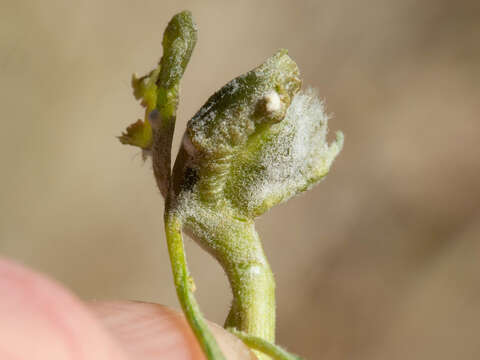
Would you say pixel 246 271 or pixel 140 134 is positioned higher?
pixel 140 134

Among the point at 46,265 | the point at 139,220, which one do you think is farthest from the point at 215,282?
the point at 46,265

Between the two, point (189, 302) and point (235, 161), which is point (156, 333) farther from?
point (235, 161)

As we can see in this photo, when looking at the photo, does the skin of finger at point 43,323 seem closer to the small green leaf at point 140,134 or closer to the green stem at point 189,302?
the green stem at point 189,302

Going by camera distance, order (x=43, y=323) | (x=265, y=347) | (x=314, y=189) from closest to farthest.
→ 1. (x=43, y=323)
2. (x=265, y=347)
3. (x=314, y=189)

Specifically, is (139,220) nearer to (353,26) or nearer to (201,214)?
(353,26)

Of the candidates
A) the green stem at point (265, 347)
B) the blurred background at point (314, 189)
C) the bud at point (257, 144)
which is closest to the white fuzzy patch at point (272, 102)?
the bud at point (257, 144)

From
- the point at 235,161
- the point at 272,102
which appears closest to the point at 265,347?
the point at 235,161

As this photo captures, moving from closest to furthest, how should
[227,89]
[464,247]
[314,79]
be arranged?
[227,89] < [464,247] < [314,79]
